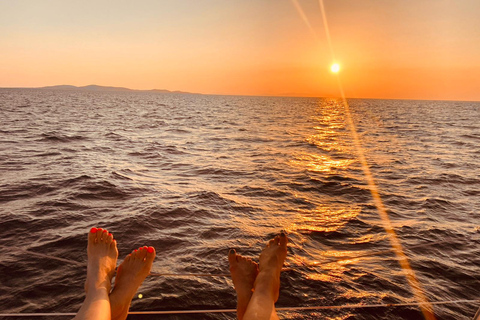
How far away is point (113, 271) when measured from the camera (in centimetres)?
293

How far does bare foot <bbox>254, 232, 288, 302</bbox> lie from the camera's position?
271cm

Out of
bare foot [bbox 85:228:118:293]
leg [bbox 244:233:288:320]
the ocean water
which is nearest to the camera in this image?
leg [bbox 244:233:288:320]

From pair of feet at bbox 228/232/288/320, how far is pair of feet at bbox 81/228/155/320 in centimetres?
Answer: 93

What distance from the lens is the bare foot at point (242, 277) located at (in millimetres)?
2733

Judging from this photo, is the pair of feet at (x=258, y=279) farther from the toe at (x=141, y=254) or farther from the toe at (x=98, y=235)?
the toe at (x=98, y=235)

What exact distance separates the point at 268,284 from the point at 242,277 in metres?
0.37

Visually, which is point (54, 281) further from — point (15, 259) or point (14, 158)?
point (14, 158)

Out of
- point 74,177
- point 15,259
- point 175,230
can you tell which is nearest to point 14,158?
point 74,177

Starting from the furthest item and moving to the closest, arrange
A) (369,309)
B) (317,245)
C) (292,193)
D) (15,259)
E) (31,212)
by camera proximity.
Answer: (292,193), (31,212), (317,245), (15,259), (369,309)

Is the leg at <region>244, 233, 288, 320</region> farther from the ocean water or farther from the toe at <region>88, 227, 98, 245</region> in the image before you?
the toe at <region>88, 227, 98, 245</region>

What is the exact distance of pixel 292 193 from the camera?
7.50 m

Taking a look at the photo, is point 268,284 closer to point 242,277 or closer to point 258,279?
point 258,279

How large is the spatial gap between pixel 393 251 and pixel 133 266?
3971 millimetres

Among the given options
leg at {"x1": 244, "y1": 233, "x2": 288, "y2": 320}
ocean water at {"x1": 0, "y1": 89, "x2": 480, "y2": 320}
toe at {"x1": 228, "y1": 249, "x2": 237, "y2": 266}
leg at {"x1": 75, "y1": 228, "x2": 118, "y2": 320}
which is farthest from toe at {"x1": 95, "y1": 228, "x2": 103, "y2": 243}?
leg at {"x1": 244, "y1": 233, "x2": 288, "y2": 320}
